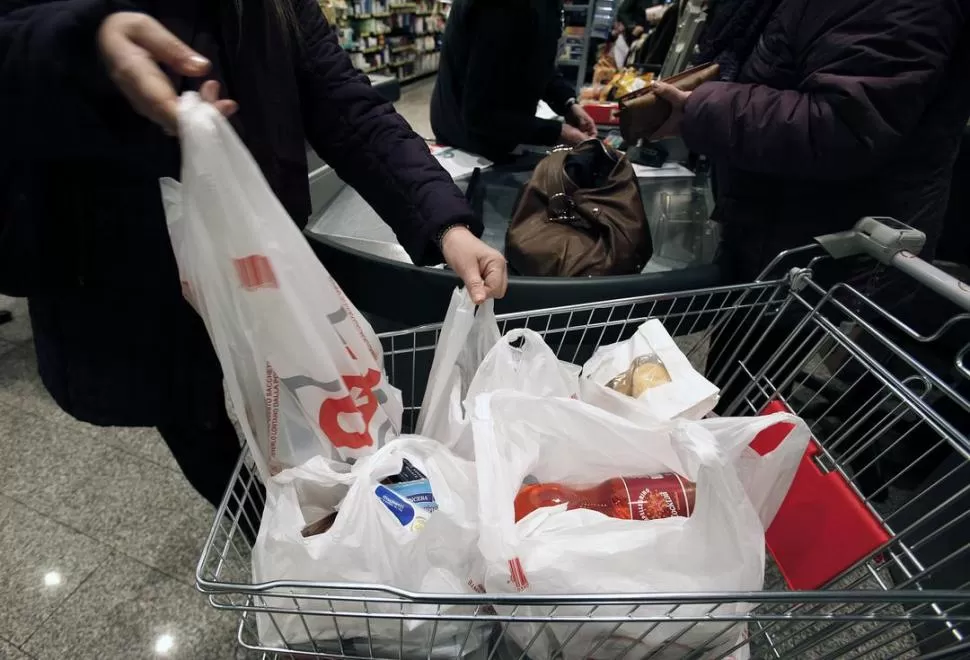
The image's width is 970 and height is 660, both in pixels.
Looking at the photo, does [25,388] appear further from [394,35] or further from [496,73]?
[394,35]

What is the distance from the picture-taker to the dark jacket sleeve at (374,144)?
794 mm

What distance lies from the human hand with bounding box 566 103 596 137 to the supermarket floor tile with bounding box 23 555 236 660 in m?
1.92

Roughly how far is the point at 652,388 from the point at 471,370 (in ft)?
0.91

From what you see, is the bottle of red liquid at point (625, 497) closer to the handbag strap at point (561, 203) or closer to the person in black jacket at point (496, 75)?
the handbag strap at point (561, 203)

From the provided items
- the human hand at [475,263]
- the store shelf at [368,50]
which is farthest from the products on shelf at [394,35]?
the human hand at [475,263]

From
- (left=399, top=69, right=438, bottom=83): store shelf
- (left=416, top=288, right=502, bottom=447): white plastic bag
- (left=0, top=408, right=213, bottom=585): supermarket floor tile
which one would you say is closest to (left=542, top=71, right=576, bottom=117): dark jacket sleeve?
(left=416, top=288, right=502, bottom=447): white plastic bag

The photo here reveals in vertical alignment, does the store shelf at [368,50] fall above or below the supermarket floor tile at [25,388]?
above

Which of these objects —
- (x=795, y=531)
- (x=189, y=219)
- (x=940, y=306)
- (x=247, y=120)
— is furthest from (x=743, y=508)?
(x=940, y=306)

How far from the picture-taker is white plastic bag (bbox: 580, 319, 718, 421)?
0.73 m

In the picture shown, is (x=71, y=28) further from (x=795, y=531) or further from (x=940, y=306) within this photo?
(x=940, y=306)

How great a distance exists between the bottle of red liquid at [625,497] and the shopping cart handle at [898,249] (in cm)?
39

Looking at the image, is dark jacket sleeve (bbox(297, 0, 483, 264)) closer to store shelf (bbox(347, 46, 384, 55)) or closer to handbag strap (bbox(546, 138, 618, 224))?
handbag strap (bbox(546, 138, 618, 224))

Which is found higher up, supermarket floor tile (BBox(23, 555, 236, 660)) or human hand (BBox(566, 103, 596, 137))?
human hand (BBox(566, 103, 596, 137))

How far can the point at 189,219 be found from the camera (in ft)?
1.72
